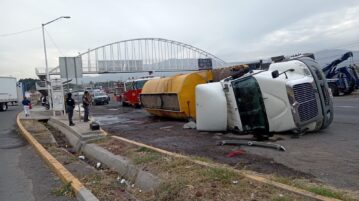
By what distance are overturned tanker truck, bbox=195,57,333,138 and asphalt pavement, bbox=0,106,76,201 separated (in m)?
5.57

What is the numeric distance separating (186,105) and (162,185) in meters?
11.3

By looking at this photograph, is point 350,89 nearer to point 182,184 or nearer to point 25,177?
point 25,177

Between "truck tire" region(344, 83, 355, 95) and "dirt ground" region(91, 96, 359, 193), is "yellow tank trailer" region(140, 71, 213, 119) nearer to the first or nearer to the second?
"dirt ground" region(91, 96, 359, 193)

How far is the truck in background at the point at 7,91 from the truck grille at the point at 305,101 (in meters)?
46.1

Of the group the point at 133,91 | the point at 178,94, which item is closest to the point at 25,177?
the point at 178,94

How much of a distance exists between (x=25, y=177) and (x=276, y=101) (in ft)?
22.4

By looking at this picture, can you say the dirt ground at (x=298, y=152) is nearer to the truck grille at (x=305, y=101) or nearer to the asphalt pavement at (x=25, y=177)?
the truck grille at (x=305, y=101)

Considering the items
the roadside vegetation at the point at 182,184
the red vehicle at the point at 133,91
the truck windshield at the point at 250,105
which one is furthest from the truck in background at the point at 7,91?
the roadside vegetation at the point at 182,184

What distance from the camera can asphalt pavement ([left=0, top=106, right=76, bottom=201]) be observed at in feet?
27.7

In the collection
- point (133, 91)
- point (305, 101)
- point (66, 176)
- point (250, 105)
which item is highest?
point (305, 101)

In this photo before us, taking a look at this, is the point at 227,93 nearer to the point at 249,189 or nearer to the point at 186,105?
the point at 186,105

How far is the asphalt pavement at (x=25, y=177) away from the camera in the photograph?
332 inches

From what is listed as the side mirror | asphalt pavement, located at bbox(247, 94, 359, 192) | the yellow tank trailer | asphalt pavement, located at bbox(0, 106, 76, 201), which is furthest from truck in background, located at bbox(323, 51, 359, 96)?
asphalt pavement, located at bbox(0, 106, 76, 201)

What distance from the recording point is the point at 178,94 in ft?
59.6
